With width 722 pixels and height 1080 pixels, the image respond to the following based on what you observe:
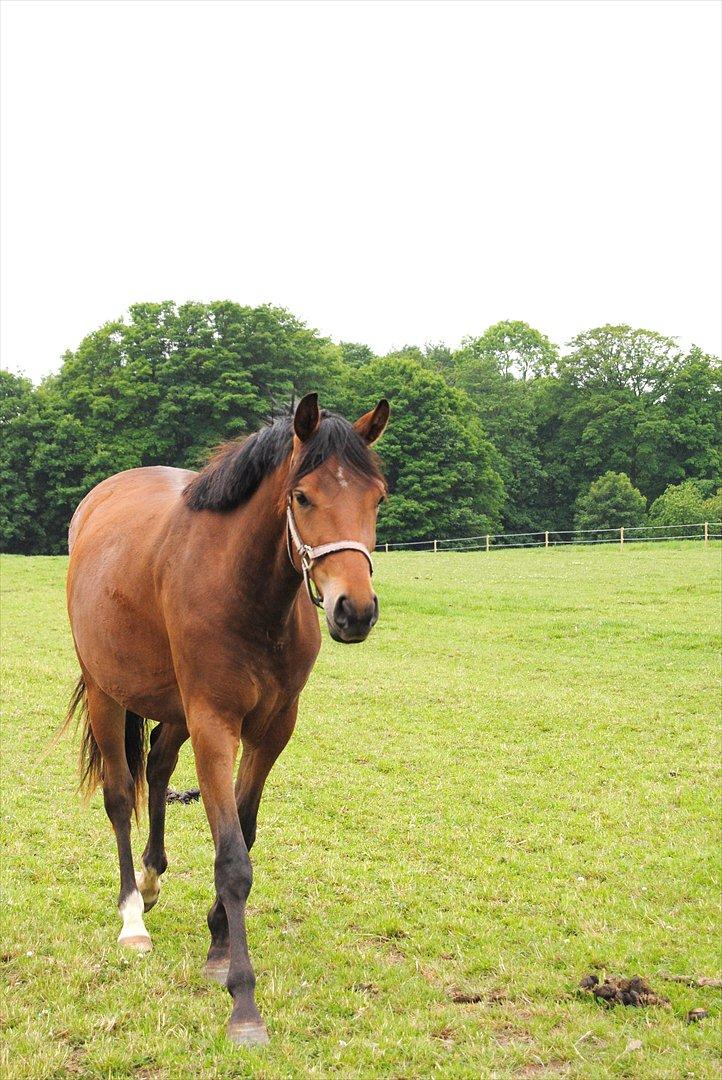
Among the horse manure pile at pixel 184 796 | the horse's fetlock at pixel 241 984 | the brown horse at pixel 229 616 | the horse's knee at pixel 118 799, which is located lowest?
the horse manure pile at pixel 184 796

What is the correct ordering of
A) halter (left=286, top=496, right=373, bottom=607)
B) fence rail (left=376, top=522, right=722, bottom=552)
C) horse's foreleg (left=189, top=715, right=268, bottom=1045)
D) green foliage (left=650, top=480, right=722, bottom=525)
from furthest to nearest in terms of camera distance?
green foliage (left=650, top=480, right=722, bottom=525) → fence rail (left=376, top=522, right=722, bottom=552) → horse's foreleg (left=189, top=715, right=268, bottom=1045) → halter (left=286, top=496, right=373, bottom=607)

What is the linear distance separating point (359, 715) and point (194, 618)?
8242 millimetres

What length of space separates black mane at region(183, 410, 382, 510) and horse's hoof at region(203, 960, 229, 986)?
2.43m

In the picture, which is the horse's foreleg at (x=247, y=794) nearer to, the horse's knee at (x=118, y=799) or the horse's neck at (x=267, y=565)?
the horse's neck at (x=267, y=565)

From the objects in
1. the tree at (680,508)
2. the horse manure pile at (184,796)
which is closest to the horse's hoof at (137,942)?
the horse manure pile at (184,796)

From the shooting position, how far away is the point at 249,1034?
162 inches

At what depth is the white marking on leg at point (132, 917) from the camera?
17.5 ft

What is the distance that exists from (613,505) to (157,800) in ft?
186

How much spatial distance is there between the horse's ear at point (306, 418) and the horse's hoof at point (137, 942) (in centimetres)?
308

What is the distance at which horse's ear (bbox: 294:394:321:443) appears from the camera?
4219 mm

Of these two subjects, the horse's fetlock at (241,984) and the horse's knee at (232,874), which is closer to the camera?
the horse's fetlock at (241,984)

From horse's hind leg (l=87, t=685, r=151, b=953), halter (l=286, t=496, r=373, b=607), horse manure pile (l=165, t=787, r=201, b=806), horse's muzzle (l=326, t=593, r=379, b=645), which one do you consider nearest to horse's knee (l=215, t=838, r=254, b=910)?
halter (l=286, t=496, r=373, b=607)

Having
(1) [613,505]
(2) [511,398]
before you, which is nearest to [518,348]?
(2) [511,398]

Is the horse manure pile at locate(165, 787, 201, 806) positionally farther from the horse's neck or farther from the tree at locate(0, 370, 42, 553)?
the tree at locate(0, 370, 42, 553)
